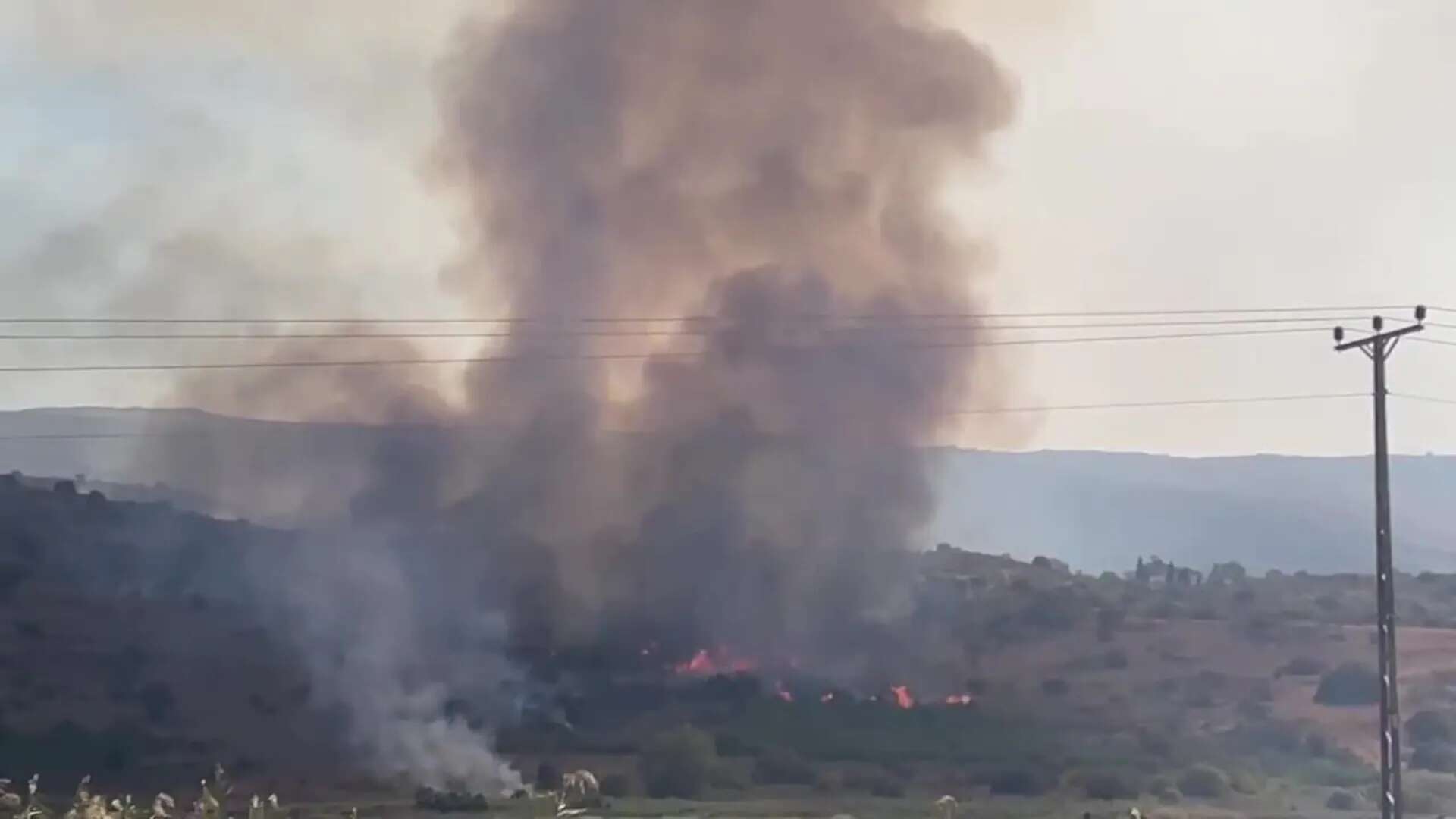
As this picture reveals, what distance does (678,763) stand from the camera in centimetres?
6253

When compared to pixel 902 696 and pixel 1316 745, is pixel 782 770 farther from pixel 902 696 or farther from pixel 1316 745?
pixel 1316 745

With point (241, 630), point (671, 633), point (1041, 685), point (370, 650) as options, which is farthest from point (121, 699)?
point (1041, 685)

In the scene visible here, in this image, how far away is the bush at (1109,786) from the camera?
2409 inches

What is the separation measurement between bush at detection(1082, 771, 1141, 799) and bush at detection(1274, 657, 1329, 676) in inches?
646

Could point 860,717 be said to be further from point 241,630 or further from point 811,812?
point 241,630

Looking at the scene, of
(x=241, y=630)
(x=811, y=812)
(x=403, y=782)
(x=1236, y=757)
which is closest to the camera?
(x=811, y=812)

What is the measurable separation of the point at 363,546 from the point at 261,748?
→ 34.7 ft

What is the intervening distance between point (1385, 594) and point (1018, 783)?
27.2 metres

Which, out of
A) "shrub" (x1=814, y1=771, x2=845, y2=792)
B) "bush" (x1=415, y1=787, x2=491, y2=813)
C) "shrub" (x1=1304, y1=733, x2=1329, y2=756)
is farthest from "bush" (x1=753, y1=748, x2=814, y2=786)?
"shrub" (x1=1304, y1=733, x2=1329, y2=756)

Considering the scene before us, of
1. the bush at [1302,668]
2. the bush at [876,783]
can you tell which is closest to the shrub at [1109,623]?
the bush at [1302,668]

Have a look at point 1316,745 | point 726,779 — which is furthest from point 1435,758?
point 726,779

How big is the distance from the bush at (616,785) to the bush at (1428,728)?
32.8 metres

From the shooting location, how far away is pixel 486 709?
6700 centimetres

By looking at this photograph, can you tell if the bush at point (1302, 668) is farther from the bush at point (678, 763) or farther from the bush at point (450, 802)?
the bush at point (450, 802)
